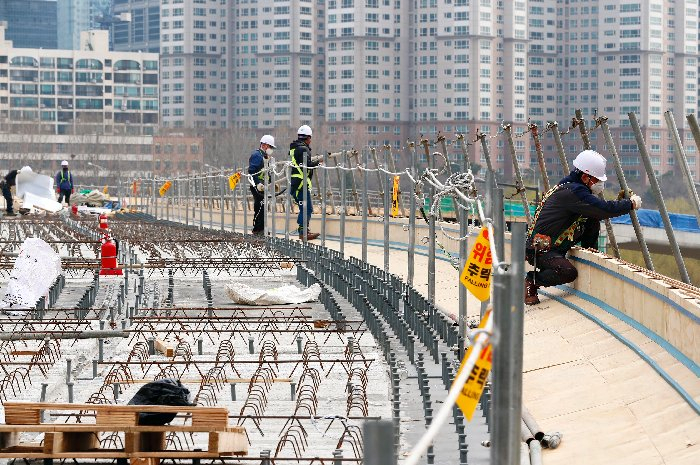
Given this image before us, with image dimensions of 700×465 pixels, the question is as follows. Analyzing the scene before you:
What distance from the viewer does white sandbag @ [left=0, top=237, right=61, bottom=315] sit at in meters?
20.7

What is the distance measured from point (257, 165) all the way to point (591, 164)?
821 inches

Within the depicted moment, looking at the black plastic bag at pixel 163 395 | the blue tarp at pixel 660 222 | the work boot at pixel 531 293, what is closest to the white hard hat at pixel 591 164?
the work boot at pixel 531 293

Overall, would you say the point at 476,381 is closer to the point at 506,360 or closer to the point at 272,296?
the point at 506,360

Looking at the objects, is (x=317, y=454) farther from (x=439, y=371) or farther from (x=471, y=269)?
(x=439, y=371)

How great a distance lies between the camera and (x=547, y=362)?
15.5 metres

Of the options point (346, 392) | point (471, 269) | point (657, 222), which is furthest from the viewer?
point (657, 222)

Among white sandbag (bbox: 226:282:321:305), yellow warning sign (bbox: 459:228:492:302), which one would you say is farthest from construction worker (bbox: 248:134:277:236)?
yellow warning sign (bbox: 459:228:492:302)

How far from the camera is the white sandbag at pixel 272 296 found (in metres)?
21.6

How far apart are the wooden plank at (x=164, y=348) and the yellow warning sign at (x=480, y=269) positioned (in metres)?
6.55

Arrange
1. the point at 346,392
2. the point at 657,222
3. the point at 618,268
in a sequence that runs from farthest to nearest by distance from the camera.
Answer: the point at 657,222 → the point at 618,268 → the point at 346,392

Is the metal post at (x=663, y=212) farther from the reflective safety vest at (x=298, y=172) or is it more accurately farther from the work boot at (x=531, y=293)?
the reflective safety vest at (x=298, y=172)

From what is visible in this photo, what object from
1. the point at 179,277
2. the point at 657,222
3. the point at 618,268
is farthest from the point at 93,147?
the point at 618,268

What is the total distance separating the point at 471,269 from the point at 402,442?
6.31 feet

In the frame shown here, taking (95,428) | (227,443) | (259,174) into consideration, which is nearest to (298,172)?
(259,174)
